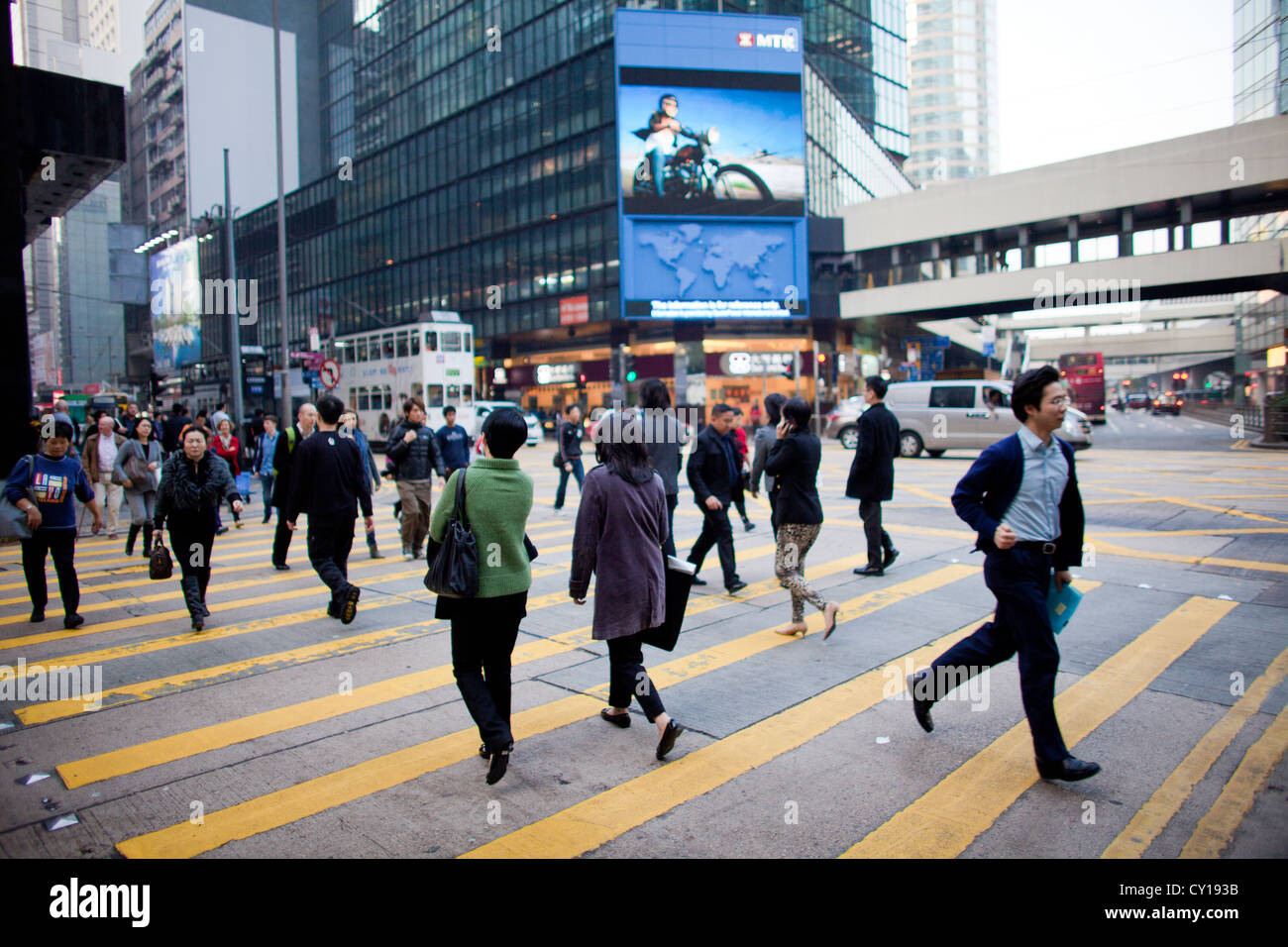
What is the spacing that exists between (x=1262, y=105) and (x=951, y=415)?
43526 mm

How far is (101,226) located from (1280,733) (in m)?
107

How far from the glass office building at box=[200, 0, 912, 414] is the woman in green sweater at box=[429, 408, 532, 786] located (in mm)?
38452

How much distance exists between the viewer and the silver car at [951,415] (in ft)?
70.3

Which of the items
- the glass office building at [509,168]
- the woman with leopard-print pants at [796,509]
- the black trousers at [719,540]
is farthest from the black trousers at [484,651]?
the glass office building at [509,168]

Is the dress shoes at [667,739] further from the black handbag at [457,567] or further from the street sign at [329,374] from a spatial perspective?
the street sign at [329,374]

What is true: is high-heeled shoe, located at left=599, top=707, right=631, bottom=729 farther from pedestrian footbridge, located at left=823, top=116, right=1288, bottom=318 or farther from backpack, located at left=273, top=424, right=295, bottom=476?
pedestrian footbridge, located at left=823, top=116, right=1288, bottom=318

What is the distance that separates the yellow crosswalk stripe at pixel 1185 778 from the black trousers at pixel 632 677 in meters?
1.99

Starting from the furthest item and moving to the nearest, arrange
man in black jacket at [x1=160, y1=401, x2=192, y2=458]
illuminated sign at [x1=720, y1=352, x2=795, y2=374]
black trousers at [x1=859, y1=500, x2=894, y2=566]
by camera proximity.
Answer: illuminated sign at [x1=720, y1=352, x2=795, y2=374], man in black jacket at [x1=160, y1=401, x2=192, y2=458], black trousers at [x1=859, y1=500, x2=894, y2=566]

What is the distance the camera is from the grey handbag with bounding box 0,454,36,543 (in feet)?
21.5

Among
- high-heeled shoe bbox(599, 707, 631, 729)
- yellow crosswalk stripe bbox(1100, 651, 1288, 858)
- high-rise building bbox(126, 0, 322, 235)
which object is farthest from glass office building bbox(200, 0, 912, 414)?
yellow crosswalk stripe bbox(1100, 651, 1288, 858)

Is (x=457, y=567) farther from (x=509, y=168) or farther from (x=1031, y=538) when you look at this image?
(x=509, y=168)
